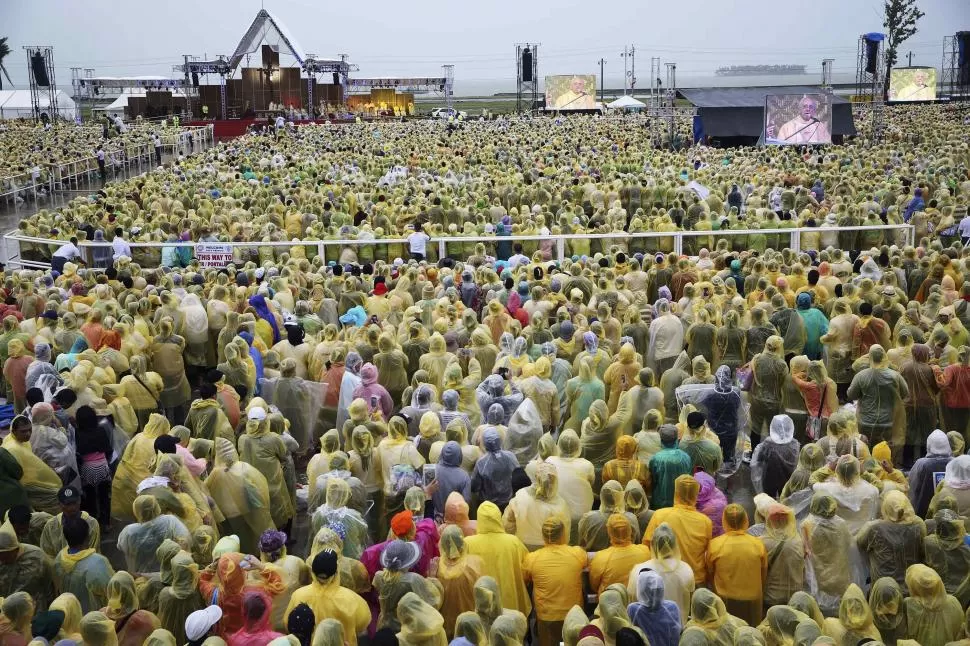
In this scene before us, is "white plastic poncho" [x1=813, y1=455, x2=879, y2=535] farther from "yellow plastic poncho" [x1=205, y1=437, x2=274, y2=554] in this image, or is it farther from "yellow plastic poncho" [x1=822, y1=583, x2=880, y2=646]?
"yellow plastic poncho" [x1=205, y1=437, x2=274, y2=554]

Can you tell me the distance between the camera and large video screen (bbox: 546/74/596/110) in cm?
6150

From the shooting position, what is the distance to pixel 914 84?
206ft

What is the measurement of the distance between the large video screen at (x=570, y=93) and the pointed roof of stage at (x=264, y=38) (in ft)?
62.2

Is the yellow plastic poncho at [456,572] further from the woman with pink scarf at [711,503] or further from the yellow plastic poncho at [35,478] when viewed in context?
the yellow plastic poncho at [35,478]

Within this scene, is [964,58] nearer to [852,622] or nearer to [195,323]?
[195,323]

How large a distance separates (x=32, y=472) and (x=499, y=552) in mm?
3915

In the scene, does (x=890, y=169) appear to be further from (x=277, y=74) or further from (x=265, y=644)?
(x=277, y=74)

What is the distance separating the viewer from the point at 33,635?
5.23 meters

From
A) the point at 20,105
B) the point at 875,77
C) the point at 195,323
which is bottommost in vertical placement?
the point at 195,323

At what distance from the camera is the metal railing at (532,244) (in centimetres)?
1523

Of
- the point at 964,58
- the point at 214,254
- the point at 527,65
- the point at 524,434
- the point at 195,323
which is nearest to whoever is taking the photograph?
the point at 524,434

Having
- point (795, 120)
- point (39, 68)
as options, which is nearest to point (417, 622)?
point (795, 120)

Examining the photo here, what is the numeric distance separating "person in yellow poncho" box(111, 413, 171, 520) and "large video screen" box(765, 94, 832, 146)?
2369cm

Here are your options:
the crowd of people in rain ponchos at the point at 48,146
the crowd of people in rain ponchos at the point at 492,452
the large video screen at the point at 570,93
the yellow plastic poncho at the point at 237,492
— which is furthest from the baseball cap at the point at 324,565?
the large video screen at the point at 570,93
